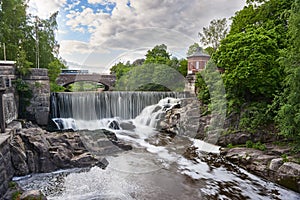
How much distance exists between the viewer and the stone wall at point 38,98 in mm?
11484

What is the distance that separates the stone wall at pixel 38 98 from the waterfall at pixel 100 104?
113 cm

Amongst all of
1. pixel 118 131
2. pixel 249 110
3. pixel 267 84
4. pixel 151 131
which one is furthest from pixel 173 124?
pixel 267 84

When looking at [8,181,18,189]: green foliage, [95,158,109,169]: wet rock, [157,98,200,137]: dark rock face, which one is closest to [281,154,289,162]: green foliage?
[157,98,200,137]: dark rock face

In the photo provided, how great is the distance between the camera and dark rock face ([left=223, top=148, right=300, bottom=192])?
633 cm

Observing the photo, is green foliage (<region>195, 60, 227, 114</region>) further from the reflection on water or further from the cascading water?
the cascading water

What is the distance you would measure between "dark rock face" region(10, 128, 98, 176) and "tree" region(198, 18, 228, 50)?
1814cm

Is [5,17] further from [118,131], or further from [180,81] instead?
[180,81]

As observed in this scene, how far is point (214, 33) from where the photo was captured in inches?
835

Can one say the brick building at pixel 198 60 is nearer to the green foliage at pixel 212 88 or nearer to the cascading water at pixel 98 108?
the cascading water at pixel 98 108

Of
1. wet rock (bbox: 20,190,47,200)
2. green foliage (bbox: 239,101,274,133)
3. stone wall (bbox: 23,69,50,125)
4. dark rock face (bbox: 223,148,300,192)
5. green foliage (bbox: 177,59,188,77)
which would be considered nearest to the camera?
wet rock (bbox: 20,190,47,200)

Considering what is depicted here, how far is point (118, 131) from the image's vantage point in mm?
12695

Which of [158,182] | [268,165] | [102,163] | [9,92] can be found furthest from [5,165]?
[268,165]

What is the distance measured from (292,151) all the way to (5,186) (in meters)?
9.42

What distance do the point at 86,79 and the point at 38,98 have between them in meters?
8.90
